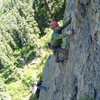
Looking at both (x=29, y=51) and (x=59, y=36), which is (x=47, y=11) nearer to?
(x=29, y=51)

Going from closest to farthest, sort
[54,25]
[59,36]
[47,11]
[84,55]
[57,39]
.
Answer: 1. [84,55]
2. [59,36]
3. [54,25]
4. [57,39]
5. [47,11]

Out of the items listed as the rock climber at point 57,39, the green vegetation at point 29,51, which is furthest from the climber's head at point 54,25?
the green vegetation at point 29,51

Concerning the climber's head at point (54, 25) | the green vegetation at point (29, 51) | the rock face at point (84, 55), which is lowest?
the rock face at point (84, 55)

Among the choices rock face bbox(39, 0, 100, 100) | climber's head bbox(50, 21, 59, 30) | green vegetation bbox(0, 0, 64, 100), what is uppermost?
green vegetation bbox(0, 0, 64, 100)

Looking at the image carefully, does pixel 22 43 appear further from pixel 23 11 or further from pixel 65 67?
pixel 65 67

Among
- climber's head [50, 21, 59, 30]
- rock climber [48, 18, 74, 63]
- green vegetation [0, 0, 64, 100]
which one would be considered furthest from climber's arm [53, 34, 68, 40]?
green vegetation [0, 0, 64, 100]

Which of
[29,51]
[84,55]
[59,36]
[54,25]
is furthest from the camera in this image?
[29,51]

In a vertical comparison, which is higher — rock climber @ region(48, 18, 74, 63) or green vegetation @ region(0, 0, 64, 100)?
green vegetation @ region(0, 0, 64, 100)

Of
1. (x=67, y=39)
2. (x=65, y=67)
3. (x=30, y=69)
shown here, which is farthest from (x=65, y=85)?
(x=30, y=69)

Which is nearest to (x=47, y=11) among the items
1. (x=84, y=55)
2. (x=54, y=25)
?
(x=54, y=25)

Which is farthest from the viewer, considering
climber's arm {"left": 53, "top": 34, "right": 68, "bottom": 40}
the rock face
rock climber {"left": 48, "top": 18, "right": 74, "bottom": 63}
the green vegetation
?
the green vegetation

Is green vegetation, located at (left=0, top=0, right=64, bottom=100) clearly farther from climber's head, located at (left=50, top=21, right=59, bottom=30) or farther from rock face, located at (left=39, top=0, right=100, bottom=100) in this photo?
climber's head, located at (left=50, top=21, right=59, bottom=30)

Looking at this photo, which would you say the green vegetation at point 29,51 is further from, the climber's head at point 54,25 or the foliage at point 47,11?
the climber's head at point 54,25

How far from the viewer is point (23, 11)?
63.0 m
